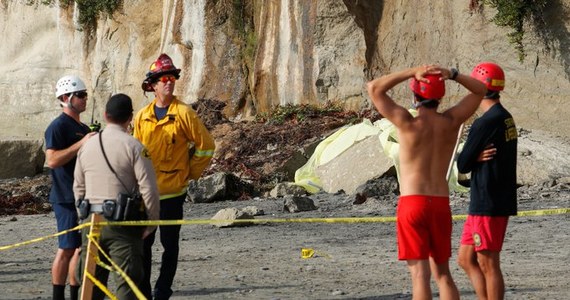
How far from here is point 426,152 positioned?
7598 millimetres

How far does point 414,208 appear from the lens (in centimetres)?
754

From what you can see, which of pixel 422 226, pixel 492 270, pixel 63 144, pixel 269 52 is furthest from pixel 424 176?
pixel 269 52

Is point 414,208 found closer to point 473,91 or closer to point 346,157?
point 473,91

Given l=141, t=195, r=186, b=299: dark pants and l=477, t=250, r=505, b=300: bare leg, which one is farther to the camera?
l=141, t=195, r=186, b=299: dark pants

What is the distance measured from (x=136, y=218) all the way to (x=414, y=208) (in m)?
1.84

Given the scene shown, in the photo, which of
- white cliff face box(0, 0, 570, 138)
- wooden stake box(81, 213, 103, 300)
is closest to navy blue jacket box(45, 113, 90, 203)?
wooden stake box(81, 213, 103, 300)

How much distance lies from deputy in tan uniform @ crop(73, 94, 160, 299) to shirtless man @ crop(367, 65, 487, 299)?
5.26ft

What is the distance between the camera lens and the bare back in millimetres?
7566

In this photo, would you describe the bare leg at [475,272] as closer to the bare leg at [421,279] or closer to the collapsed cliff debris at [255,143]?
the bare leg at [421,279]

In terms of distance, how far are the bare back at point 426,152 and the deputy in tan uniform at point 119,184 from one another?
1.67m

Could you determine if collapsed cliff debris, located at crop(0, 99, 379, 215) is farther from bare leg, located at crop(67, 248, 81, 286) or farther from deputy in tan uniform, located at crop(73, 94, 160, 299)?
deputy in tan uniform, located at crop(73, 94, 160, 299)

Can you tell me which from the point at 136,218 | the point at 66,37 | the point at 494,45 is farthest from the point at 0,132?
the point at 136,218

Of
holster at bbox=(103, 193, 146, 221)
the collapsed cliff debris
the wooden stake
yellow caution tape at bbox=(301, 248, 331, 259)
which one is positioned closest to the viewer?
holster at bbox=(103, 193, 146, 221)

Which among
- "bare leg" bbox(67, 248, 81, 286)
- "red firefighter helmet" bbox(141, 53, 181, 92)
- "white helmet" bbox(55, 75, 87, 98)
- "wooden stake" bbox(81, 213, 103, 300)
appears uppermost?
"red firefighter helmet" bbox(141, 53, 181, 92)
